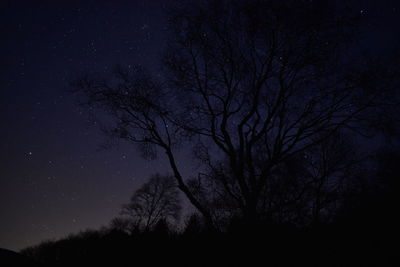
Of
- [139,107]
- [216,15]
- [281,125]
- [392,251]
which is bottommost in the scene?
[392,251]

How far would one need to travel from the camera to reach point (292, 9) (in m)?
8.21

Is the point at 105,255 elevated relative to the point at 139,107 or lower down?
lower down

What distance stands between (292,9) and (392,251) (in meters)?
7.90

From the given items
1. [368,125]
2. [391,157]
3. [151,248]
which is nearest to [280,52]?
[368,125]

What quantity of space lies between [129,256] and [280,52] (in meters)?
10.1

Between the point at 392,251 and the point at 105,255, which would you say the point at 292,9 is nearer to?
the point at 392,251

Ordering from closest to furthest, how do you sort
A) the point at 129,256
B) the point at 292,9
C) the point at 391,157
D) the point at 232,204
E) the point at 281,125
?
the point at 292,9
the point at 129,256
the point at 281,125
the point at 232,204
the point at 391,157

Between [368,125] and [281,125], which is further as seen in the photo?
[281,125]

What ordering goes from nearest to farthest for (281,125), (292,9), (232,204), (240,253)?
(240,253)
(292,9)
(281,125)
(232,204)

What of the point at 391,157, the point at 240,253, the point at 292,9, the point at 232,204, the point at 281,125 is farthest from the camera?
the point at 391,157

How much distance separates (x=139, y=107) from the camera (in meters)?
9.97

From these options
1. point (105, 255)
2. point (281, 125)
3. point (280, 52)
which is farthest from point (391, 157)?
point (105, 255)

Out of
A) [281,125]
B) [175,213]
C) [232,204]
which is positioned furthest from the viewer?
[175,213]

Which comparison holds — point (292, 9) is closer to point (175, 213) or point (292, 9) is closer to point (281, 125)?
point (281, 125)
